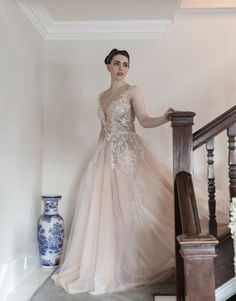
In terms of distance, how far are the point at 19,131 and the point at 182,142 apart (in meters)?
1.41

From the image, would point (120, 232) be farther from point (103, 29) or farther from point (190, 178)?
point (103, 29)

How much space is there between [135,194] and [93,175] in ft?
1.16

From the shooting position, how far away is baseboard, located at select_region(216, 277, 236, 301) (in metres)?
1.91

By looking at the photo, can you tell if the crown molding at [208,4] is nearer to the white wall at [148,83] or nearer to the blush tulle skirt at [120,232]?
the white wall at [148,83]

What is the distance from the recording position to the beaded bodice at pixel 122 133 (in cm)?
257

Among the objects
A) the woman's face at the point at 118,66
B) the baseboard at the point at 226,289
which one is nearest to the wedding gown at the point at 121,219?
the woman's face at the point at 118,66

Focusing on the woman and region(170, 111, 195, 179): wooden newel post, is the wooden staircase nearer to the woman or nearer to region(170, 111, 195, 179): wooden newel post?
region(170, 111, 195, 179): wooden newel post

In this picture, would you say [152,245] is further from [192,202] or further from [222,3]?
[222,3]

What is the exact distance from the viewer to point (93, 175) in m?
2.60

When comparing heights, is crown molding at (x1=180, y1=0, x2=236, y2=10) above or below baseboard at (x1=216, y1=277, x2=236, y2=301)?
above

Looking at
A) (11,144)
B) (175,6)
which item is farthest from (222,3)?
(11,144)

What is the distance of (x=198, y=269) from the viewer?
1.36 metres

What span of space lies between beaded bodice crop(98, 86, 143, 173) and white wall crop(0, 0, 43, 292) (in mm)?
710

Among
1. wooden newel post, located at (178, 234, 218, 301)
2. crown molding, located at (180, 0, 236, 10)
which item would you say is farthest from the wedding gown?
crown molding, located at (180, 0, 236, 10)
